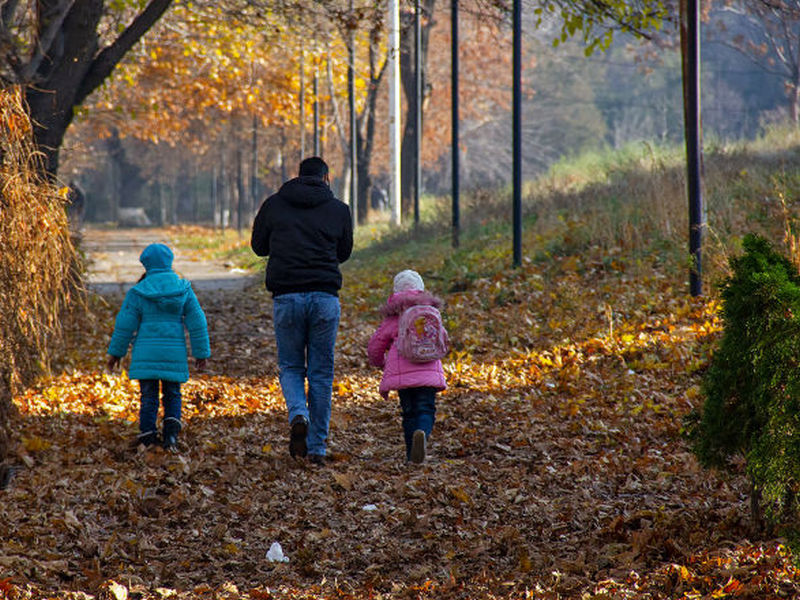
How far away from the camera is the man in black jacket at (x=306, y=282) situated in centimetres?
718

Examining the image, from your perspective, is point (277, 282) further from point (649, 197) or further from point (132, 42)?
point (649, 197)

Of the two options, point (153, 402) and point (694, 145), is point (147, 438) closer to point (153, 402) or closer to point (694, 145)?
point (153, 402)

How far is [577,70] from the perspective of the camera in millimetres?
81125

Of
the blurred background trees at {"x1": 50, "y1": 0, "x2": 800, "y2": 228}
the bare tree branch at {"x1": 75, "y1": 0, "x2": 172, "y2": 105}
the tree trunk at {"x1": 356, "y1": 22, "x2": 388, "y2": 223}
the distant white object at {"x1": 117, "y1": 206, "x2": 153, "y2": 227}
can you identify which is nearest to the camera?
the bare tree branch at {"x1": 75, "y1": 0, "x2": 172, "y2": 105}

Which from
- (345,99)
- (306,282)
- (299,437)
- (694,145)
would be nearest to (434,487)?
(299,437)

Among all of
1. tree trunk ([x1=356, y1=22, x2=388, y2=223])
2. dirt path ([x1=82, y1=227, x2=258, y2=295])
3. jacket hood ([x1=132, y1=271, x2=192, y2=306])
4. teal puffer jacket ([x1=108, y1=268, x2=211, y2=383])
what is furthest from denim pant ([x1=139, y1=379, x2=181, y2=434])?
tree trunk ([x1=356, y1=22, x2=388, y2=223])

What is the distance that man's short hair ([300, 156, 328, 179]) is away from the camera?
7.31 m

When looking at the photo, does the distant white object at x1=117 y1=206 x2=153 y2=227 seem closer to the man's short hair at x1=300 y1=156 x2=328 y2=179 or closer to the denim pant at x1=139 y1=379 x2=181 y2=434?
the denim pant at x1=139 y1=379 x2=181 y2=434

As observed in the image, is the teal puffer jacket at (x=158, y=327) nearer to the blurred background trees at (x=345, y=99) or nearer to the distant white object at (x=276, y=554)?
the distant white object at (x=276, y=554)

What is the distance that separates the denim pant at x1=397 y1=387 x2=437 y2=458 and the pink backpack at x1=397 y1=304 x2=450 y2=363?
0.89 feet

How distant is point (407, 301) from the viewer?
7.23m

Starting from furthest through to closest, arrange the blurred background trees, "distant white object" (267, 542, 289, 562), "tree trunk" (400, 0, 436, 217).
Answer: "tree trunk" (400, 0, 436, 217), the blurred background trees, "distant white object" (267, 542, 289, 562)

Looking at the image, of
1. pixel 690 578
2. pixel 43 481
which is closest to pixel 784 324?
pixel 690 578

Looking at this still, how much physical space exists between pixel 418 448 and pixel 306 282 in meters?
1.42
